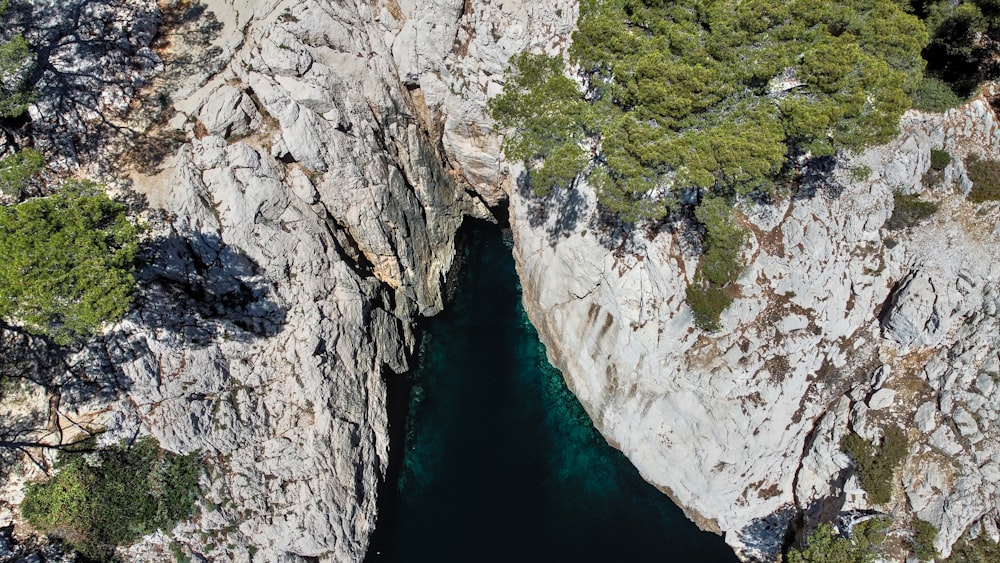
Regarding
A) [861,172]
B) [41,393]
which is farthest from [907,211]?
[41,393]

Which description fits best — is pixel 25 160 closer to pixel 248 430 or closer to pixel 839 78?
pixel 248 430

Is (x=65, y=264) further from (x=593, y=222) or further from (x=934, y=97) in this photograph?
(x=934, y=97)

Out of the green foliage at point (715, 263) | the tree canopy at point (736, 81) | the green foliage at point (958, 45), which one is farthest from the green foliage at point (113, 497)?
the green foliage at point (958, 45)

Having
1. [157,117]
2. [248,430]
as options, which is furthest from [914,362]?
[157,117]

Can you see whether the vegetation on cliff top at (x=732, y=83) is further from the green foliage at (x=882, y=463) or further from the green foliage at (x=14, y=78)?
the green foliage at (x=14, y=78)

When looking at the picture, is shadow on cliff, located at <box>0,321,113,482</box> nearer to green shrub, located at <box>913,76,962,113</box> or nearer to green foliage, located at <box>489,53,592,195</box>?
green foliage, located at <box>489,53,592,195</box>

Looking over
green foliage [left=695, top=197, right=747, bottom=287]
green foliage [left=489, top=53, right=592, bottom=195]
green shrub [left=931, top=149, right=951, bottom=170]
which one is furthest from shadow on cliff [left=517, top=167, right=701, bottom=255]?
green shrub [left=931, top=149, right=951, bottom=170]
